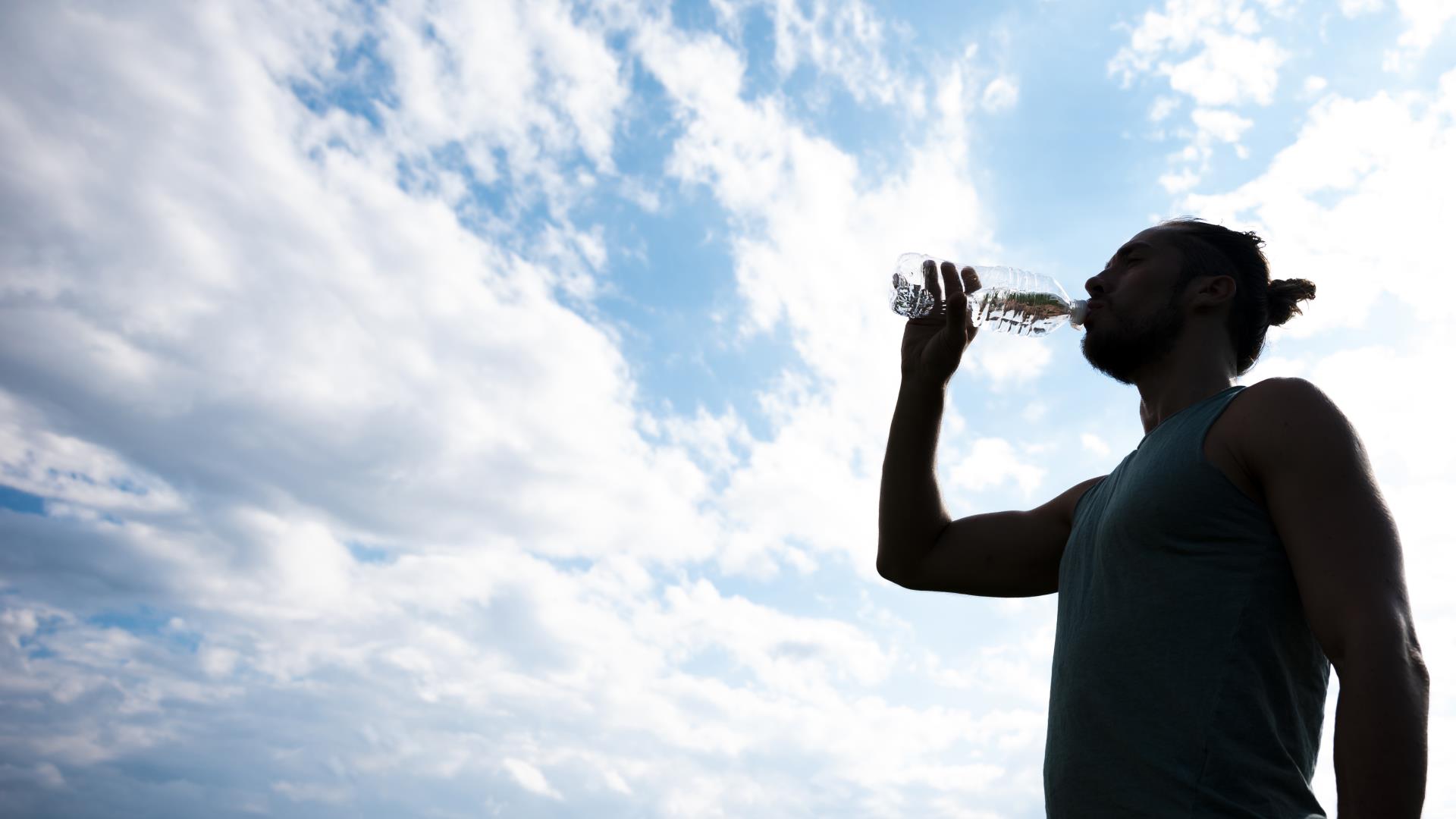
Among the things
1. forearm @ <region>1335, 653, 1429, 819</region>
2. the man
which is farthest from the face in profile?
forearm @ <region>1335, 653, 1429, 819</region>

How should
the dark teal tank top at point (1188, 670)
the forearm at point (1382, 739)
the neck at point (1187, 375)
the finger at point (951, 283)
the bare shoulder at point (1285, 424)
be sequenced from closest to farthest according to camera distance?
the forearm at point (1382, 739)
the dark teal tank top at point (1188, 670)
the bare shoulder at point (1285, 424)
the neck at point (1187, 375)
the finger at point (951, 283)

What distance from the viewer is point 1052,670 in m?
2.90

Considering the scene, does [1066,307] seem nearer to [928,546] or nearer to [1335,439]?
[928,546]

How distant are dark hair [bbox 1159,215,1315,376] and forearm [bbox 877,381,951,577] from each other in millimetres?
1004

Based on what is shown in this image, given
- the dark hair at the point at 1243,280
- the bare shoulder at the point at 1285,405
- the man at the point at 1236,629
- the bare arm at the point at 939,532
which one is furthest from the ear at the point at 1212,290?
the bare shoulder at the point at 1285,405

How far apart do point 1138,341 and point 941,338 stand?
2.35 feet

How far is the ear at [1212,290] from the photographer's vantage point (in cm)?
353

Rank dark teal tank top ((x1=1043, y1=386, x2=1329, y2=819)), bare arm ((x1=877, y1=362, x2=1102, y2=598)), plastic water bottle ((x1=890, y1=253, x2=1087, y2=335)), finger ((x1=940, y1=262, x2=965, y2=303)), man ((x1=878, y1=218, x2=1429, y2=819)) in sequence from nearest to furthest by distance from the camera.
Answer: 1. man ((x1=878, y1=218, x2=1429, y2=819))
2. dark teal tank top ((x1=1043, y1=386, x2=1329, y2=819))
3. bare arm ((x1=877, y1=362, x2=1102, y2=598))
4. finger ((x1=940, y1=262, x2=965, y2=303))
5. plastic water bottle ((x1=890, y1=253, x2=1087, y2=335))

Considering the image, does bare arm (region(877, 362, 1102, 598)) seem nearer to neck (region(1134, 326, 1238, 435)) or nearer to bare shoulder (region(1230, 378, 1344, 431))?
neck (region(1134, 326, 1238, 435))

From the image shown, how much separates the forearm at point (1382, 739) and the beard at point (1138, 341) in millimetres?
1459

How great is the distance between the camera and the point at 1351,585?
7.57 ft

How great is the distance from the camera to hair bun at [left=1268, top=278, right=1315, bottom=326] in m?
3.72

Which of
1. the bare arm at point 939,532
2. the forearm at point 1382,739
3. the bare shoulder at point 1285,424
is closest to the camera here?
the forearm at point 1382,739

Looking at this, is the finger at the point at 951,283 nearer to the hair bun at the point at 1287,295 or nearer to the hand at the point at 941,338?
the hand at the point at 941,338
